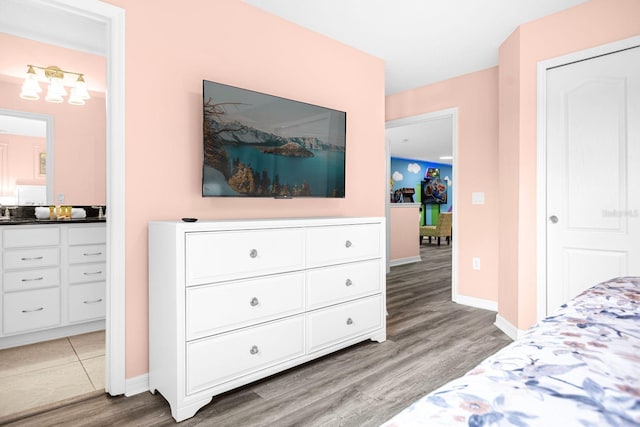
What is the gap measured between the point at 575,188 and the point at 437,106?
1953mm

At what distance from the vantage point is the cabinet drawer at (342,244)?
2387 millimetres

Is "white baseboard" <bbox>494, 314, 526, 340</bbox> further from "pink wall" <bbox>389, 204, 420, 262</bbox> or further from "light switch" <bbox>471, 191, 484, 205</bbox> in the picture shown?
"pink wall" <bbox>389, 204, 420, 262</bbox>

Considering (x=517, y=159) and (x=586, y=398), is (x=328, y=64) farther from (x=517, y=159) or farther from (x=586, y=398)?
(x=586, y=398)

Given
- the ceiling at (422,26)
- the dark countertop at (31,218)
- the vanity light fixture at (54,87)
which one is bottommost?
the dark countertop at (31,218)

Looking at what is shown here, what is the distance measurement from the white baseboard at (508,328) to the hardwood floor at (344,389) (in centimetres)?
6

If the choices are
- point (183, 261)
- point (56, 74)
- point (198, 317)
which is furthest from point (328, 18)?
point (56, 74)

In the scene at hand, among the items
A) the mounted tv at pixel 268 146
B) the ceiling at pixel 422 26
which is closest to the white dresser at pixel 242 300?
the mounted tv at pixel 268 146

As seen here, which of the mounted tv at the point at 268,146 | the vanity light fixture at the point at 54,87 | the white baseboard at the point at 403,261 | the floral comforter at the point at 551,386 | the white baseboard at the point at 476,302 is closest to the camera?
the floral comforter at the point at 551,386

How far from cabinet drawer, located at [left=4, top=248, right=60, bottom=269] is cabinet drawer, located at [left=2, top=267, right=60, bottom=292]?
1.8 inches

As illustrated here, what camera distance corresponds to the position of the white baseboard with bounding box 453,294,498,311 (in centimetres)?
376

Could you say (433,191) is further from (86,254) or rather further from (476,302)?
(86,254)

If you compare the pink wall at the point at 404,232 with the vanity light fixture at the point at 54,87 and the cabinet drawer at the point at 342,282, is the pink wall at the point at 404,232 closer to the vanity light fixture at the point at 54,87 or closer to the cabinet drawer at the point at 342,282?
the cabinet drawer at the point at 342,282

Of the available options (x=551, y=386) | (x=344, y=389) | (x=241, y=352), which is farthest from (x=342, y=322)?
(x=551, y=386)

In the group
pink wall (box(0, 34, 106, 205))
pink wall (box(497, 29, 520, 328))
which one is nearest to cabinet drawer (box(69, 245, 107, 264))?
pink wall (box(0, 34, 106, 205))
